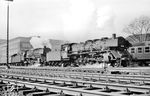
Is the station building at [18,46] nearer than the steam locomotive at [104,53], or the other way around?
the steam locomotive at [104,53]

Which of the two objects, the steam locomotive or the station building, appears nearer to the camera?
the steam locomotive

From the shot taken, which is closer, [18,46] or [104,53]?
[104,53]

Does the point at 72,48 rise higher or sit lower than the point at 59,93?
higher

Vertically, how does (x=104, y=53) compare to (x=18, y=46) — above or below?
below

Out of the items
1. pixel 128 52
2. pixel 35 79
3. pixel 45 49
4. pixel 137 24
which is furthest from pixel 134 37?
pixel 35 79

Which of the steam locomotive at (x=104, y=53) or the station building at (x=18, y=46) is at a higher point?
the station building at (x=18, y=46)

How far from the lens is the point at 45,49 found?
3994 cm

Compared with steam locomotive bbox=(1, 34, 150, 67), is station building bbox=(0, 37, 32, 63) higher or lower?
higher

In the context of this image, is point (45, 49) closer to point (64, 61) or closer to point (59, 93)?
point (64, 61)

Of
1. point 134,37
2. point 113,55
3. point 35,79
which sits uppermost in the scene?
point 134,37

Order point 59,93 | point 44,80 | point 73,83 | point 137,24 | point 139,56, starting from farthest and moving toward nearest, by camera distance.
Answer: point 137,24 < point 139,56 < point 44,80 < point 73,83 < point 59,93

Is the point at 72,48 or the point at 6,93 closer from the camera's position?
the point at 6,93

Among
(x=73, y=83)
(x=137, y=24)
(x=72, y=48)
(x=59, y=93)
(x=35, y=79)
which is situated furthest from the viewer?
(x=137, y=24)

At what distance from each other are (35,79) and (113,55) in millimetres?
13641
